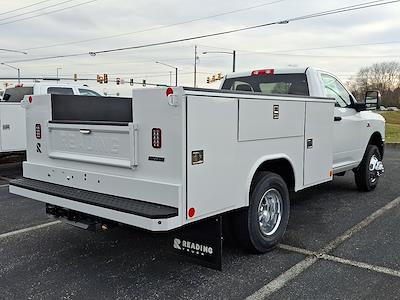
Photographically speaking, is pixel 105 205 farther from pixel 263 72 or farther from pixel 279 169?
pixel 263 72

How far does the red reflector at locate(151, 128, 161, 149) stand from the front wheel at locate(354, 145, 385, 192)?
5067 mm

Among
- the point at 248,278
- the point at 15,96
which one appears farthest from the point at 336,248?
the point at 15,96

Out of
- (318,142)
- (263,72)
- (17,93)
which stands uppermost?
(263,72)

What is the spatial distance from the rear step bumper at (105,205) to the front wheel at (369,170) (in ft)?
16.9

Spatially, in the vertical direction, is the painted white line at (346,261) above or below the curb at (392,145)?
above

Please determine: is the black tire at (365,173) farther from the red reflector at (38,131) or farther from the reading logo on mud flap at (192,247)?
the red reflector at (38,131)

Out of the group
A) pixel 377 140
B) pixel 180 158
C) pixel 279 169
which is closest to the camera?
pixel 180 158

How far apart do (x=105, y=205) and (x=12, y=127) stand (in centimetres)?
653

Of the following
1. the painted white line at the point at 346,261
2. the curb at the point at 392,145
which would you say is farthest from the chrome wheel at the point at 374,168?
the curb at the point at 392,145

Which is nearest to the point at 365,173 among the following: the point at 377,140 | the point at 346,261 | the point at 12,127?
the point at 377,140

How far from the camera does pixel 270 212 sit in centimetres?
478

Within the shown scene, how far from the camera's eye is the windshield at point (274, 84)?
625 centimetres

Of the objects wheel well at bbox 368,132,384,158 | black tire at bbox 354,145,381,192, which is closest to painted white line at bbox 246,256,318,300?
black tire at bbox 354,145,381,192

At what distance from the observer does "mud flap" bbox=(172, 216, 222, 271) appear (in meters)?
3.76
